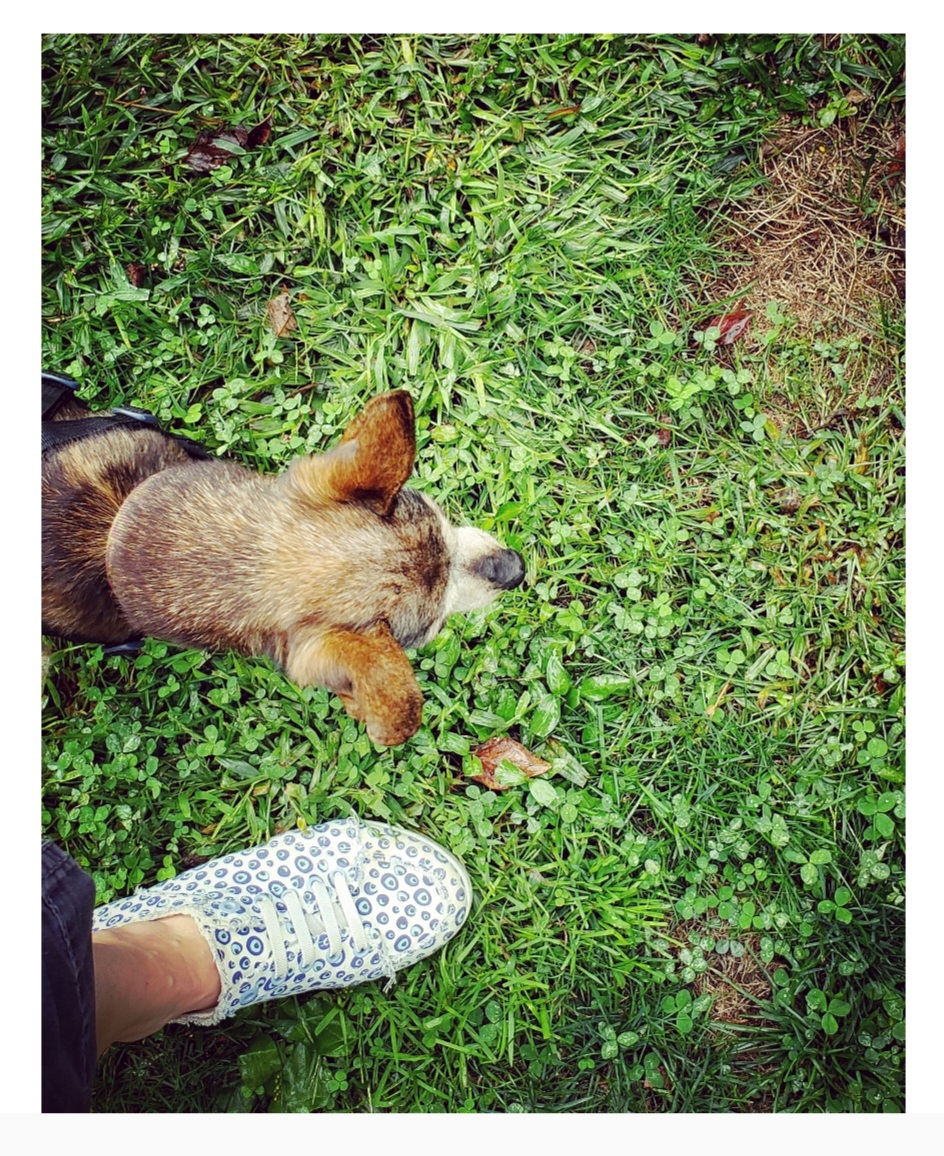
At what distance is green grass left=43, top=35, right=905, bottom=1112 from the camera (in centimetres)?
254

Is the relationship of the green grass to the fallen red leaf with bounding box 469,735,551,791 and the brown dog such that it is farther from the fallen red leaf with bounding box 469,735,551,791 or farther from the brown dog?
the brown dog

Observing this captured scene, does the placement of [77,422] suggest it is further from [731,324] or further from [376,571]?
[731,324]

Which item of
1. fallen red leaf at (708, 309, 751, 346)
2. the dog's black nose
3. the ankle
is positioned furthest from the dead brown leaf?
the ankle

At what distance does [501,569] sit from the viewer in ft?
8.28

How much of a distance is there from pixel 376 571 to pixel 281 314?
1069 mm

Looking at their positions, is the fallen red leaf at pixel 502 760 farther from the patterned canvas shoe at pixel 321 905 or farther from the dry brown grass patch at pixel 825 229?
the dry brown grass patch at pixel 825 229

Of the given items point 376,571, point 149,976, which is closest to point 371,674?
point 376,571

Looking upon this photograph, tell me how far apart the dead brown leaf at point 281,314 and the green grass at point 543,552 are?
0.04 m

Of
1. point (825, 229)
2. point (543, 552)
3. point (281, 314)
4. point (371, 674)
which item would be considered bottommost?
point (371, 674)

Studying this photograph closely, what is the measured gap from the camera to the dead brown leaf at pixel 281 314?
8.84 ft

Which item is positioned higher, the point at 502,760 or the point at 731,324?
the point at 731,324

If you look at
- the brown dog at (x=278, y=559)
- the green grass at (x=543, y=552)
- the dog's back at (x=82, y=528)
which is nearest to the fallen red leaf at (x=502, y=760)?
the green grass at (x=543, y=552)

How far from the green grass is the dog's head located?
18.3 inches
